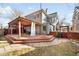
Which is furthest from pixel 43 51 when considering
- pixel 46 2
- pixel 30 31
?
pixel 46 2

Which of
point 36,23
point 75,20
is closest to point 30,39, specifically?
point 36,23

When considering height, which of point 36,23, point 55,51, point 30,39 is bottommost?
point 55,51

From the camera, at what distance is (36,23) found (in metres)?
2.27

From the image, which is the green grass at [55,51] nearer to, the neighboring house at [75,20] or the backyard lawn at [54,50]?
the backyard lawn at [54,50]

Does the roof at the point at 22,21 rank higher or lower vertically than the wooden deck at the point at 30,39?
higher

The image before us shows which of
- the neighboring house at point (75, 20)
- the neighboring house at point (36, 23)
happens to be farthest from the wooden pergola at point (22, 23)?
the neighboring house at point (75, 20)

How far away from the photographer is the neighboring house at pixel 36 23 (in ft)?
7.41

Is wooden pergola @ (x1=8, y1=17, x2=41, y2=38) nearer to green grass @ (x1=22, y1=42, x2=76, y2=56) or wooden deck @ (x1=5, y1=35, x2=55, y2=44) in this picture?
wooden deck @ (x1=5, y1=35, x2=55, y2=44)

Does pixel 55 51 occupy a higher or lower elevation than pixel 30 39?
lower

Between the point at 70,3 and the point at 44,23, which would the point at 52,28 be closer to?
the point at 44,23

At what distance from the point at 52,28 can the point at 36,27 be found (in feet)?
0.49

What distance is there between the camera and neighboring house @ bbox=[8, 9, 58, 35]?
7.41ft

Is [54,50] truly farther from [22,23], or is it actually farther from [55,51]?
[22,23]

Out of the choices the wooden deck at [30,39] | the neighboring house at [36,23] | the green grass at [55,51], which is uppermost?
the neighboring house at [36,23]
